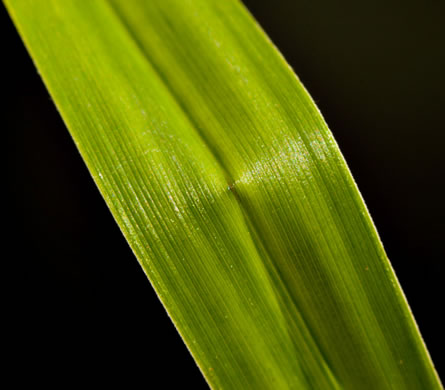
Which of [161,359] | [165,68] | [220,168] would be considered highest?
[165,68]

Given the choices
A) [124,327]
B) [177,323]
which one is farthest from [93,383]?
[177,323]

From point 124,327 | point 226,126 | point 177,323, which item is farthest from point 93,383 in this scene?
point 226,126

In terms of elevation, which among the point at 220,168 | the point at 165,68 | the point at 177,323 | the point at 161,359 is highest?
the point at 165,68

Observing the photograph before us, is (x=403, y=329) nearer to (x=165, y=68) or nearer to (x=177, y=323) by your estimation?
(x=177, y=323)

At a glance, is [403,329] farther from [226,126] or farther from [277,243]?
[226,126]

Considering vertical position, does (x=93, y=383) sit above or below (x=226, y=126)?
below

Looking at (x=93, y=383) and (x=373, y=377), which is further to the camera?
(x=93, y=383)
